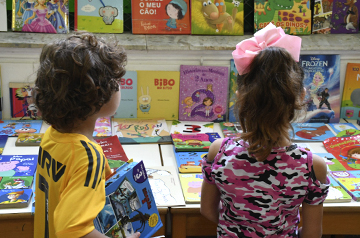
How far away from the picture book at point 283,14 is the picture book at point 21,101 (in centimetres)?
118

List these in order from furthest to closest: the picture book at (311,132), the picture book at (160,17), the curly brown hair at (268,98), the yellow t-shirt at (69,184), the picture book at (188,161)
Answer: the picture book at (160,17) < the picture book at (311,132) < the picture book at (188,161) < the curly brown hair at (268,98) < the yellow t-shirt at (69,184)

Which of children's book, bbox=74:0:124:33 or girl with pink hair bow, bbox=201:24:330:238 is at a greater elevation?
children's book, bbox=74:0:124:33

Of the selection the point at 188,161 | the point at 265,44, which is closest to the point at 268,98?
the point at 265,44

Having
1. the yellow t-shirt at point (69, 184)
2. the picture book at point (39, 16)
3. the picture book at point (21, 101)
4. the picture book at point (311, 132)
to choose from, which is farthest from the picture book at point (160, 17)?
the yellow t-shirt at point (69, 184)

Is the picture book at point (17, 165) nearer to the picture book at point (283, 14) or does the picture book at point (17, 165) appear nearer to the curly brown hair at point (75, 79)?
the curly brown hair at point (75, 79)

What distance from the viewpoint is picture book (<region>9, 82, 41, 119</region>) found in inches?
73.1

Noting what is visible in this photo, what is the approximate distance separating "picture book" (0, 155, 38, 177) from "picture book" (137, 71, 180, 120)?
1.99 feet

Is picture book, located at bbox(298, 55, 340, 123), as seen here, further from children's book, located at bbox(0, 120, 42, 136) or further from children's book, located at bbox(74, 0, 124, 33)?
children's book, located at bbox(0, 120, 42, 136)

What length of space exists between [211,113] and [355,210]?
85 cm

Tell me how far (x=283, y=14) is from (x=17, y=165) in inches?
57.1

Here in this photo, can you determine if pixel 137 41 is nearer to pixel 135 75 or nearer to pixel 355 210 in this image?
pixel 135 75

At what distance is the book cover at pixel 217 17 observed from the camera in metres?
1.93

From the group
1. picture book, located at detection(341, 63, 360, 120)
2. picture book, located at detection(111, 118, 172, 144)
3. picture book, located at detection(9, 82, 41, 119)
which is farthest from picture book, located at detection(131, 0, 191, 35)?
picture book, located at detection(341, 63, 360, 120)

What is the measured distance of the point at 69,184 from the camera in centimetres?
80
